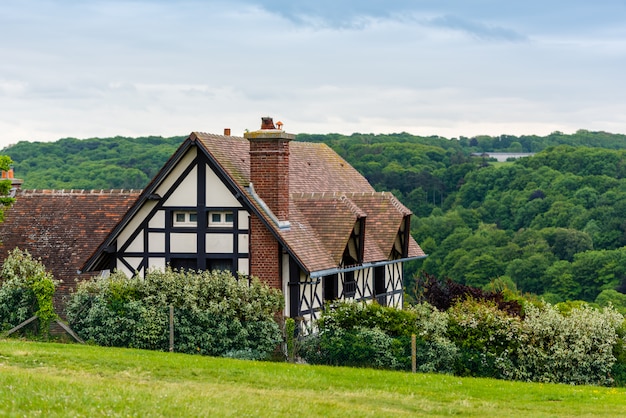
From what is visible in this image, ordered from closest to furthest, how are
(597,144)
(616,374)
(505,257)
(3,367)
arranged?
1. (3,367)
2. (616,374)
3. (505,257)
4. (597,144)

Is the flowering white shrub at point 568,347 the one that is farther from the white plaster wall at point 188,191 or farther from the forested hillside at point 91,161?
the forested hillside at point 91,161

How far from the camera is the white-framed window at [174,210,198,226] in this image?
3064cm

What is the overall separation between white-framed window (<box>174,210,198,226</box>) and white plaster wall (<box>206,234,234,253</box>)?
64 cm

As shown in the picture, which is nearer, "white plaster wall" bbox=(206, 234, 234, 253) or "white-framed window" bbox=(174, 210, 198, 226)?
"white plaster wall" bbox=(206, 234, 234, 253)

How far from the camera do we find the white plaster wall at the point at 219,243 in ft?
99.2

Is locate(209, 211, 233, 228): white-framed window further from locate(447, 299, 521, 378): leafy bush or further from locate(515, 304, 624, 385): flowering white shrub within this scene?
locate(515, 304, 624, 385): flowering white shrub

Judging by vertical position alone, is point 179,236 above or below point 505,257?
above

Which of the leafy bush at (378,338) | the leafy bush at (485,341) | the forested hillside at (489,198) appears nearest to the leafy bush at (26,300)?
the leafy bush at (378,338)

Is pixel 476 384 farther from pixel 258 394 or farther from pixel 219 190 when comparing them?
pixel 219 190

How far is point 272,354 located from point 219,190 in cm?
500

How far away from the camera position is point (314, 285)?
1218 inches

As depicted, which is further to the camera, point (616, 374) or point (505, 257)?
point (505, 257)

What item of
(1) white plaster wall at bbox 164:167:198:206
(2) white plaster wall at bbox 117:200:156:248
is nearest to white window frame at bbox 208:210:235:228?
(1) white plaster wall at bbox 164:167:198:206

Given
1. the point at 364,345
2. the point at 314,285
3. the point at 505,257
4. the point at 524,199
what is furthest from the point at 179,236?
the point at 524,199
